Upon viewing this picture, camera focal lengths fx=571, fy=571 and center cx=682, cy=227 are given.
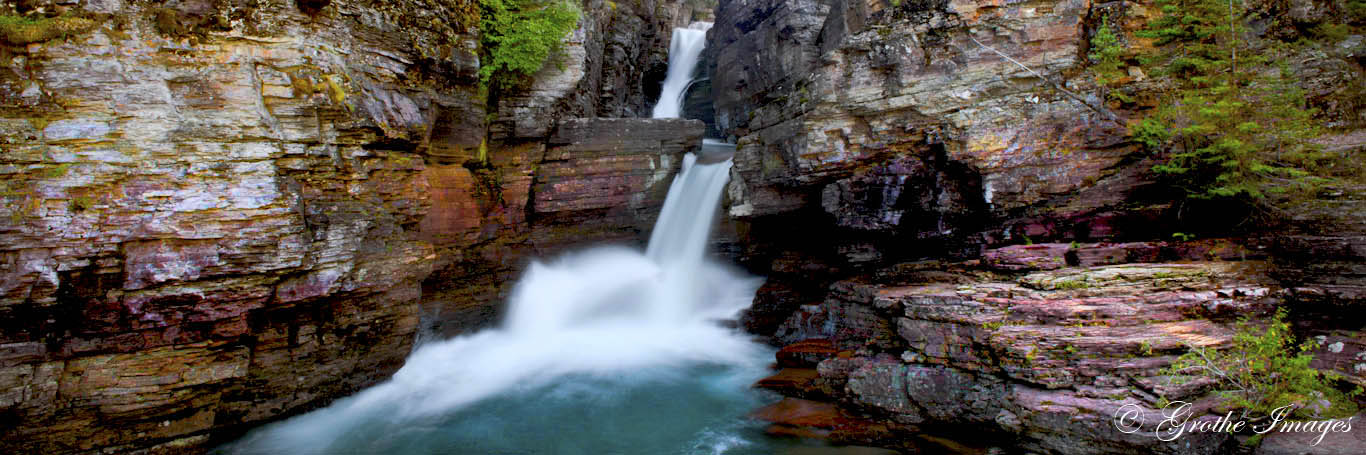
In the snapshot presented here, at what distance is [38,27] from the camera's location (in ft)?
22.6

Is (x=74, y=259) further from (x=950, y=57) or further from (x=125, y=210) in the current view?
(x=950, y=57)

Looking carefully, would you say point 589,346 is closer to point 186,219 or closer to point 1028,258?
point 186,219

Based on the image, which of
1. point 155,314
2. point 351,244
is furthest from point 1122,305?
point 155,314

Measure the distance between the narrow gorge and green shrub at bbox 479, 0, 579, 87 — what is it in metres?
0.06

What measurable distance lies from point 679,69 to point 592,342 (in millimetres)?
13597

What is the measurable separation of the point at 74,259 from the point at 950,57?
13133 mm

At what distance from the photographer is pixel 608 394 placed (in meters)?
10.1

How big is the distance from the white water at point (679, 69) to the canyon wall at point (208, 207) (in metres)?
11.4

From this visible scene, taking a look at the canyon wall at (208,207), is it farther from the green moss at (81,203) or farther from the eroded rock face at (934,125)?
the eroded rock face at (934,125)

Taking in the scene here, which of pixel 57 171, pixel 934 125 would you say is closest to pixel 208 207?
pixel 57 171

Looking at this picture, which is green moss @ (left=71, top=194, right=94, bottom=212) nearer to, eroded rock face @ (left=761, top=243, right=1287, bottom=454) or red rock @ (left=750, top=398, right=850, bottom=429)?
red rock @ (left=750, top=398, right=850, bottom=429)

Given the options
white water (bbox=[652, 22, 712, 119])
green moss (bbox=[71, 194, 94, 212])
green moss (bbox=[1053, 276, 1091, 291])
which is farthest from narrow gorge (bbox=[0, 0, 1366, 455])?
white water (bbox=[652, 22, 712, 119])

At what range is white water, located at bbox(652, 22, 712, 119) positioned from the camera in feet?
71.3

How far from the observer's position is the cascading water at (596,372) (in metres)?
8.61
